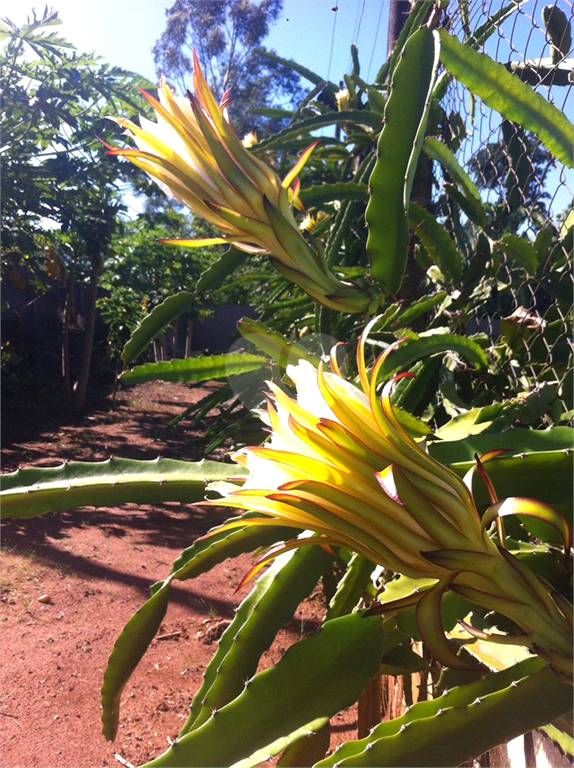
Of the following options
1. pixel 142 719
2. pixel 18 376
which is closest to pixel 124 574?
pixel 142 719

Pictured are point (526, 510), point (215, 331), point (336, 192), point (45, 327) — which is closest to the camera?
point (526, 510)

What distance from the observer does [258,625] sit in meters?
0.62

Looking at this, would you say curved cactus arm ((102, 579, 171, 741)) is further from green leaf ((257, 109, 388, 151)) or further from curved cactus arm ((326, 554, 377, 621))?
green leaf ((257, 109, 388, 151))

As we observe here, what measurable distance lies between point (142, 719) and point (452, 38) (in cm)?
173

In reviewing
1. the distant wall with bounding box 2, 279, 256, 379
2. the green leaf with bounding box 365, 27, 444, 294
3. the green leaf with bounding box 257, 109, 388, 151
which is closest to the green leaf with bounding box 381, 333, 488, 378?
the green leaf with bounding box 365, 27, 444, 294

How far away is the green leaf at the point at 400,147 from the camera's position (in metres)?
0.72

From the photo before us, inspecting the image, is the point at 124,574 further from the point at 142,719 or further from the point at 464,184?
the point at 464,184

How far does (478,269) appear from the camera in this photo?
1045 mm

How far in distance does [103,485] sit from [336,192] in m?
0.65

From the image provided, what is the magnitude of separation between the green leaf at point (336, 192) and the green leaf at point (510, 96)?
0.50 meters

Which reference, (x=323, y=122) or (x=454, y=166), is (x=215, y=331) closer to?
(x=323, y=122)

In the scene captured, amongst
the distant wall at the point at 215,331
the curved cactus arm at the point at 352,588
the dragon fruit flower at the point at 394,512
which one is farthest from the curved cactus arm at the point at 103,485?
the distant wall at the point at 215,331

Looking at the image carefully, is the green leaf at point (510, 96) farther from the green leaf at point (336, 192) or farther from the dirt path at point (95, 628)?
the dirt path at point (95, 628)

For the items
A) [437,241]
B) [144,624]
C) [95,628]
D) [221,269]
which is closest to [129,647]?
[144,624]
